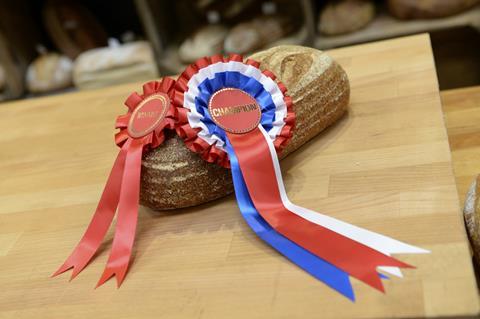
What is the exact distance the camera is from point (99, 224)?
92 centimetres

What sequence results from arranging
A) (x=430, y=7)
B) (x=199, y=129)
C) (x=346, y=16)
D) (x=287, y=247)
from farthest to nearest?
(x=346, y=16) < (x=430, y=7) < (x=199, y=129) < (x=287, y=247)

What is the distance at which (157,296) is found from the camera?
0.77 metres

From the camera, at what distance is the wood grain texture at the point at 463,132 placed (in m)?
1.05

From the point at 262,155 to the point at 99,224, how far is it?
0.29 m

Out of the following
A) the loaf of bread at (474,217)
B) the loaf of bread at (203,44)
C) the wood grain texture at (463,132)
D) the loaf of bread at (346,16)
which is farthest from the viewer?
the loaf of bread at (203,44)

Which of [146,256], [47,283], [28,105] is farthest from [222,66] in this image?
[28,105]

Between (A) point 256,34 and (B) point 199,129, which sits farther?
(A) point 256,34

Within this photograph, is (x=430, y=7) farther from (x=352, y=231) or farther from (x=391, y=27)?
(x=352, y=231)

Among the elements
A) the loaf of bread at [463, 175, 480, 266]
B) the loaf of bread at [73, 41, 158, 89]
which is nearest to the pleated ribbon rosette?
the loaf of bread at [463, 175, 480, 266]

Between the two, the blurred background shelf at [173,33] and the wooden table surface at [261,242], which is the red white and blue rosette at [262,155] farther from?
the blurred background shelf at [173,33]

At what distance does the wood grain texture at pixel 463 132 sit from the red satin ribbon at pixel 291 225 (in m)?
0.32

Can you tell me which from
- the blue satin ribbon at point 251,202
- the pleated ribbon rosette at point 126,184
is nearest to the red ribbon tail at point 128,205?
the pleated ribbon rosette at point 126,184

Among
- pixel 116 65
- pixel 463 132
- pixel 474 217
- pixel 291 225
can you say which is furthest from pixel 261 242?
pixel 116 65

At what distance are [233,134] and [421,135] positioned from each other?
34 centimetres
